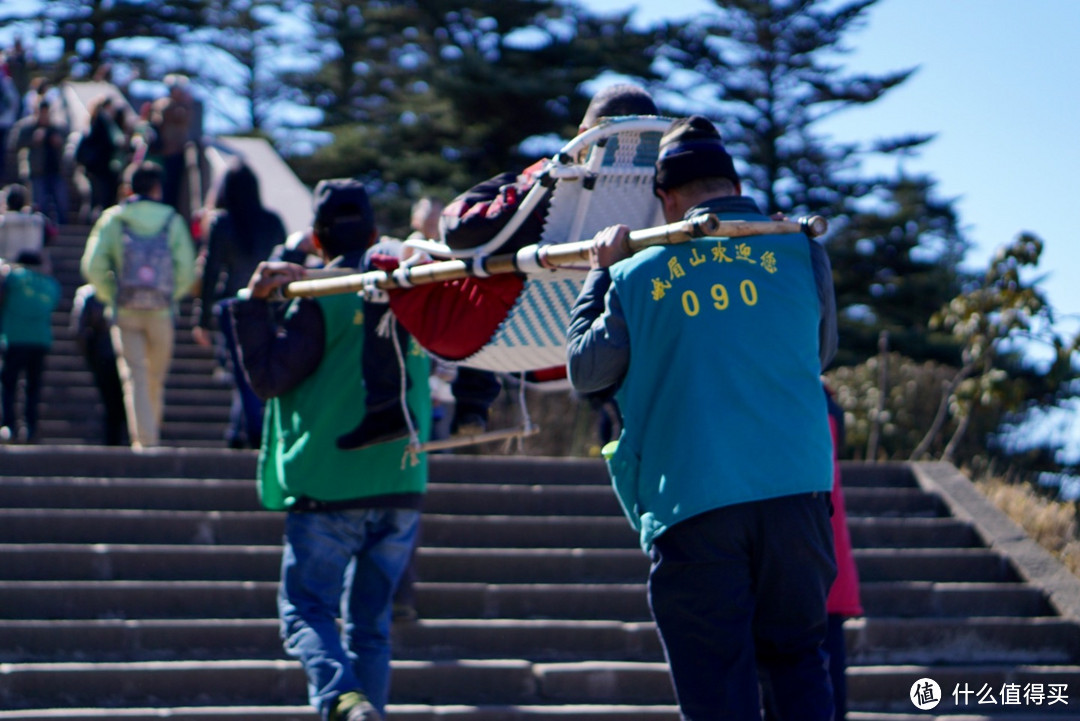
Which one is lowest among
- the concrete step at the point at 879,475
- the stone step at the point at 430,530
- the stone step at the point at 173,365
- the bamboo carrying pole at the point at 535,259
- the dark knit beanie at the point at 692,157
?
the stone step at the point at 430,530

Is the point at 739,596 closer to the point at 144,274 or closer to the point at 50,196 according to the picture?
the point at 144,274

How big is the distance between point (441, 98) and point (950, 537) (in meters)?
18.1

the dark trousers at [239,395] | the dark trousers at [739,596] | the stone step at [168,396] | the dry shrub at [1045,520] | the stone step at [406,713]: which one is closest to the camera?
the dark trousers at [739,596]

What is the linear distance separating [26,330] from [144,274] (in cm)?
179

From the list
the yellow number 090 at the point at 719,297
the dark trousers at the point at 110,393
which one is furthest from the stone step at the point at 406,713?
the dark trousers at the point at 110,393

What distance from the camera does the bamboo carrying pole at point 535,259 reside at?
12.1 ft

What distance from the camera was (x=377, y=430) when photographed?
5.10 m

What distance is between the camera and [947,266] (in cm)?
2730

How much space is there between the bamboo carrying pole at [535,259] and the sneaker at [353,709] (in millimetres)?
1318

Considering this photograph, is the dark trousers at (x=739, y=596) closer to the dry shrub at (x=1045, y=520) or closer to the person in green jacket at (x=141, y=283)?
the dry shrub at (x=1045, y=520)

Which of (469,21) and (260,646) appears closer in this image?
(260,646)

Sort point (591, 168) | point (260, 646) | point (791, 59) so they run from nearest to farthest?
A: point (591, 168) < point (260, 646) < point (791, 59)

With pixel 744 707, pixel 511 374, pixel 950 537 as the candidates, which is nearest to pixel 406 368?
pixel 511 374

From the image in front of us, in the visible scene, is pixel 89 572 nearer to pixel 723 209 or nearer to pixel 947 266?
pixel 723 209
